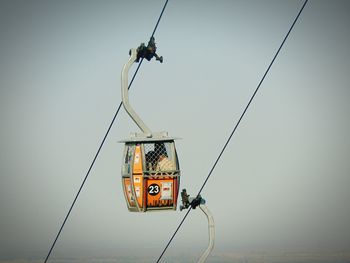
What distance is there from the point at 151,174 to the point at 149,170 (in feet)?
0.40

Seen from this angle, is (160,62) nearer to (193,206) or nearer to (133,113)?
(133,113)

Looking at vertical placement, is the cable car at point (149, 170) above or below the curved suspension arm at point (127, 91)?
below

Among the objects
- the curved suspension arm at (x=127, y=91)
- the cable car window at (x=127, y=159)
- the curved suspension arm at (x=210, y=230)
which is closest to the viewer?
the curved suspension arm at (x=210, y=230)

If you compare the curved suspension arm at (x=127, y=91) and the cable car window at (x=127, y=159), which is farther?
the cable car window at (x=127, y=159)

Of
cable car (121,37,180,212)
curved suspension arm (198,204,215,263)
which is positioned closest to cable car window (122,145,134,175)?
cable car (121,37,180,212)

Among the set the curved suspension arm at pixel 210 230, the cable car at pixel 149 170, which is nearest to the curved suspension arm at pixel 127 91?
the cable car at pixel 149 170

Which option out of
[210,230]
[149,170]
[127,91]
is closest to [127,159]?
[149,170]

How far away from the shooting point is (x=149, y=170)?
1464cm

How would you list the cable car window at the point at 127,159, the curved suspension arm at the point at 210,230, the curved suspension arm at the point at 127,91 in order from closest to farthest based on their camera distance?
the curved suspension arm at the point at 210,230 → the curved suspension arm at the point at 127,91 → the cable car window at the point at 127,159

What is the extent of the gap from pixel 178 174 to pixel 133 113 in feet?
6.44

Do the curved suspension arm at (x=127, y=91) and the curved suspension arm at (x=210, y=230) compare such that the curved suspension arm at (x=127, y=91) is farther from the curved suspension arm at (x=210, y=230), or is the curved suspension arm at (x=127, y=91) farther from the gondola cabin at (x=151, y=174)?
the curved suspension arm at (x=210, y=230)

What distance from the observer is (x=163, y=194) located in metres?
14.6

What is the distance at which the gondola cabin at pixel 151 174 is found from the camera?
47.3ft

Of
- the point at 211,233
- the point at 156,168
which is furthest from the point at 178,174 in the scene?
the point at 211,233
